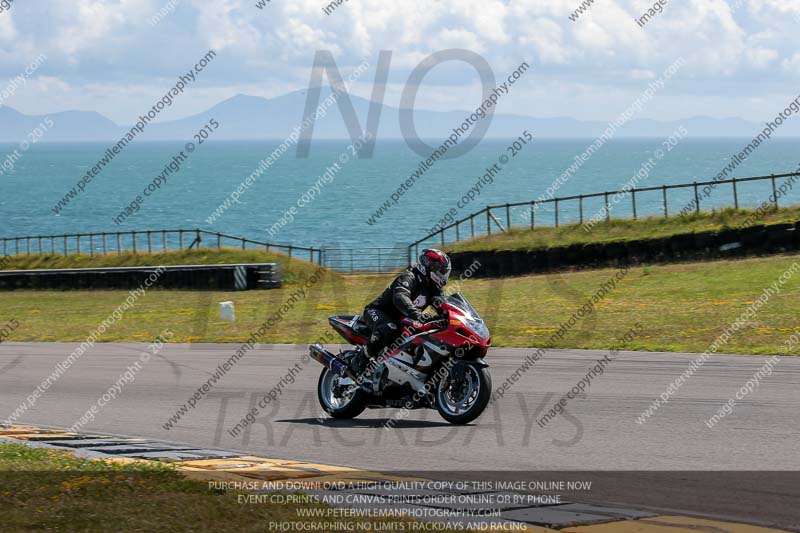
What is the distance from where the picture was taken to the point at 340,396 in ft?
39.4

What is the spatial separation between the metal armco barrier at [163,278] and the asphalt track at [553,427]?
63.0 ft

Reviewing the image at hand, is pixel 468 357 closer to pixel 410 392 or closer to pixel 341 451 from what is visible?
pixel 410 392

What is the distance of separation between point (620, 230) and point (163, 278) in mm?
16848

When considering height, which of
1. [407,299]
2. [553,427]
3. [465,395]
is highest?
[407,299]

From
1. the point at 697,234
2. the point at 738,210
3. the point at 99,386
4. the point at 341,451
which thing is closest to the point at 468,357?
the point at 341,451

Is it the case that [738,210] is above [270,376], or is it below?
above

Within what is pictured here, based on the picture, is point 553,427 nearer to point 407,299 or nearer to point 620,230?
point 407,299

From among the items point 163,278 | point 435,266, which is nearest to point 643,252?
point 163,278

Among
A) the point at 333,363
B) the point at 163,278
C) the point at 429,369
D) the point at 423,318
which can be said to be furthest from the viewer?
the point at 163,278

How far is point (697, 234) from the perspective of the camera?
32469 millimetres

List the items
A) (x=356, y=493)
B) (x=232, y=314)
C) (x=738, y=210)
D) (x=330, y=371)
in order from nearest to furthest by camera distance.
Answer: (x=356, y=493) → (x=330, y=371) → (x=232, y=314) → (x=738, y=210)

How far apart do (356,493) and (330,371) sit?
4.73 m

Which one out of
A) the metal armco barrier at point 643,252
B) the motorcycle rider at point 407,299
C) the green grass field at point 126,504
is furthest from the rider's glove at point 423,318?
the metal armco barrier at point 643,252

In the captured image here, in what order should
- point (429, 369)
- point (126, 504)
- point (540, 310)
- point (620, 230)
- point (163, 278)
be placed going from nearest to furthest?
point (126, 504), point (429, 369), point (540, 310), point (620, 230), point (163, 278)
